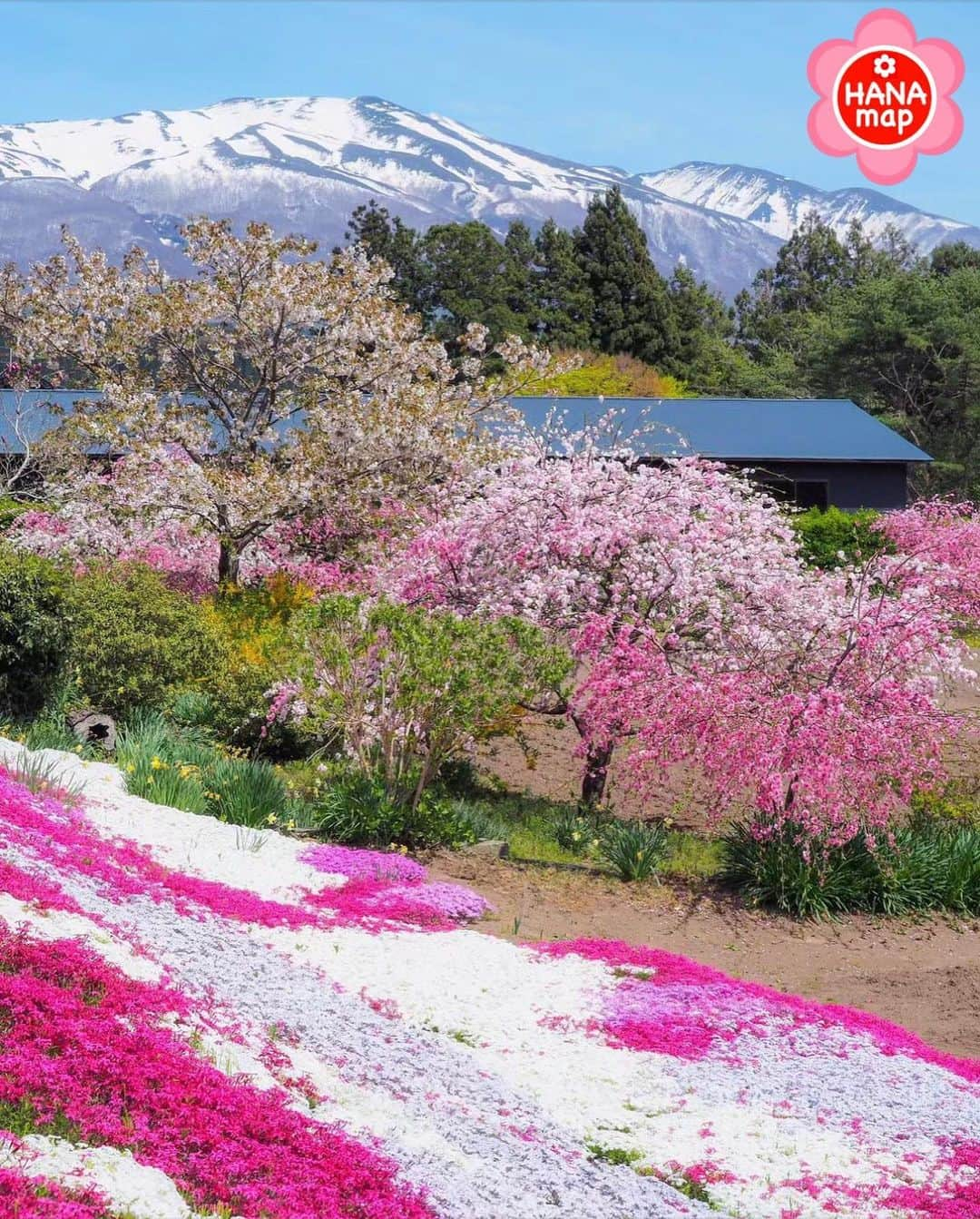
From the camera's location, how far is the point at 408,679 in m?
11.8

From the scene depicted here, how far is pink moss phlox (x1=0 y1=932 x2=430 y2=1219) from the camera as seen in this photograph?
4883 millimetres

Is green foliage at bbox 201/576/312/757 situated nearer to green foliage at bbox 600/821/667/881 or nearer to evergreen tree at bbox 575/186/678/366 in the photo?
green foliage at bbox 600/821/667/881

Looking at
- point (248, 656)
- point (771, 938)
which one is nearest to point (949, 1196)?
point (771, 938)

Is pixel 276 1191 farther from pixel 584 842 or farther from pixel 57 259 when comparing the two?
pixel 57 259

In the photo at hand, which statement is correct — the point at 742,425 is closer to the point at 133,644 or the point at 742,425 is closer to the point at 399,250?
the point at 399,250

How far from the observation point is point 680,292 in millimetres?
65875

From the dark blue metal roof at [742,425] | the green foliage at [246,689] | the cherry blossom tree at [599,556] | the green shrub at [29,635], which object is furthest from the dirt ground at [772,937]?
the dark blue metal roof at [742,425]

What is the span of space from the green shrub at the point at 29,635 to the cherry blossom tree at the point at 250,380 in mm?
4136

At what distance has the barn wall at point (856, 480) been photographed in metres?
37.1

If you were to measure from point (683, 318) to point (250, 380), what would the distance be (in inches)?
1778

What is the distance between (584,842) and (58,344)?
12613 mm

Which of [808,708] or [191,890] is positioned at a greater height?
[808,708]

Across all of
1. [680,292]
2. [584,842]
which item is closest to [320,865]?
[584,842]

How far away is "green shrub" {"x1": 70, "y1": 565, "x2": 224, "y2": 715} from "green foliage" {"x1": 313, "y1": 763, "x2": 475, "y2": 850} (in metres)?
3.85
